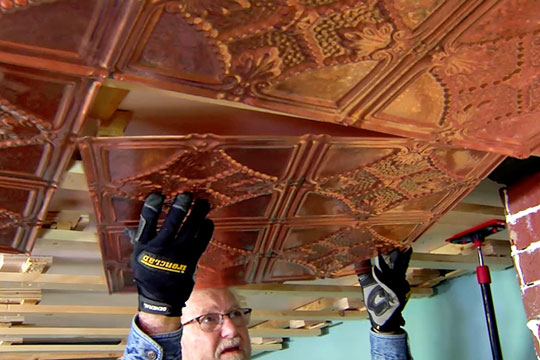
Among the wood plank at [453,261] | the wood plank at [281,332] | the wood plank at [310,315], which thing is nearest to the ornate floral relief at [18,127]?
the wood plank at [453,261]

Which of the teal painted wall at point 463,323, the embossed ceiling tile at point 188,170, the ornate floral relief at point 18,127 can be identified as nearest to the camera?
the ornate floral relief at point 18,127

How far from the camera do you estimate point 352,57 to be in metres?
0.88

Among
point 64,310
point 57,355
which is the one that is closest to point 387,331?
point 64,310

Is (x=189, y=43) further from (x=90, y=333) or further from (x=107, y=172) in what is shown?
(x=90, y=333)

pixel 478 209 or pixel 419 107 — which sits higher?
pixel 478 209

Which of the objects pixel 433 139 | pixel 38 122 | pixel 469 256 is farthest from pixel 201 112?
pixel 469 256

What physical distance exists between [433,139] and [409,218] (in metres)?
0.45

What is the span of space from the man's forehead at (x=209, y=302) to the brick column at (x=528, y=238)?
3.09 ft

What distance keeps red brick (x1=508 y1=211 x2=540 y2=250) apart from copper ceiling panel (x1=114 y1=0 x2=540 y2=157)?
52 cm

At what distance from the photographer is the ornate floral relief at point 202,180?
112cm

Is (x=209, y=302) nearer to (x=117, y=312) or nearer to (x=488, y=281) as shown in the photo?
(x=488, y=281)

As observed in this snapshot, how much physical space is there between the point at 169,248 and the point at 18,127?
0.45 m

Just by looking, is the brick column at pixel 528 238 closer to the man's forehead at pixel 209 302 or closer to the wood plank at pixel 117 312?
the man's forehead at pixel 209 302

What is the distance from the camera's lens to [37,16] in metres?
0.74
